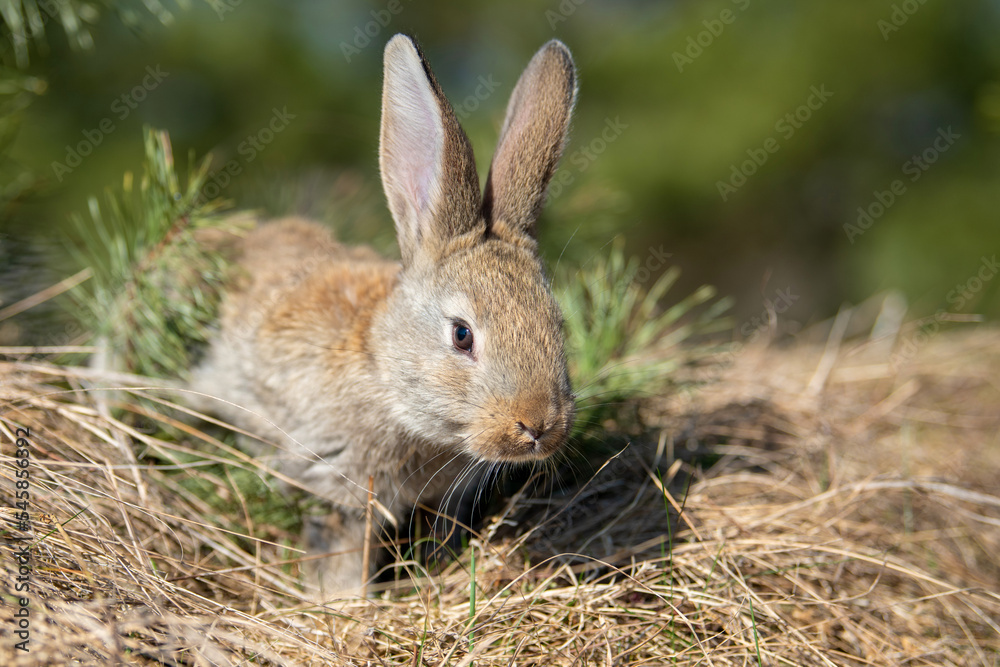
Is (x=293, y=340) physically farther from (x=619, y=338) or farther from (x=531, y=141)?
(x=619, y=338)

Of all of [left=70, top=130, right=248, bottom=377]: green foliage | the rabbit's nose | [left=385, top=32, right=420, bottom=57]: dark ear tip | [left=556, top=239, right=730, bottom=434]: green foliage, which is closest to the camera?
the rabbit's nose

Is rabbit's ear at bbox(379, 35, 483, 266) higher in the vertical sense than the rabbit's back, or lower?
higher

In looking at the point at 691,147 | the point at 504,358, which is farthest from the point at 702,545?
the point at 691,147

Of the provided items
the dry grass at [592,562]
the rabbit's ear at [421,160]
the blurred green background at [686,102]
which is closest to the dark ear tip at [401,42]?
the rabbit's ear at [421,160]

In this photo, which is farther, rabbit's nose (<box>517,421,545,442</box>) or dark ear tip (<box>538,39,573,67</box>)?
dark ear tip (<box>538,39,573,67</box>)

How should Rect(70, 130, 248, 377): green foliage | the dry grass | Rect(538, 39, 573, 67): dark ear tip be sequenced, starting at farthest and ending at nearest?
Rect(70, 130, 248, 377): green foliage
Rect(538, 39, 573, 67): dark ear tip
the dry grass

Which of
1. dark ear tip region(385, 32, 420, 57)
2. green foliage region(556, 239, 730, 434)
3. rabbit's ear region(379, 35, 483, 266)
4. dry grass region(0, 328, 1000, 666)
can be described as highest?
dark ear tip region(385, 32, 420, 57)

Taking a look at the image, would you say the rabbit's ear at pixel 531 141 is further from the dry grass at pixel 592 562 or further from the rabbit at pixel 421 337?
the dry grass at pixel 592 562

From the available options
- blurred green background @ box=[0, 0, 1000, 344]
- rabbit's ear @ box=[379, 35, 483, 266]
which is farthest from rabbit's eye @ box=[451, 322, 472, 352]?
blurred green background @ box=[0, 0, 1000, 344]

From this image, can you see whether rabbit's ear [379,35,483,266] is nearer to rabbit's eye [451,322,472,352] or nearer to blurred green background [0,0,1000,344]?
rabbit's eye [451,322,472,352]
